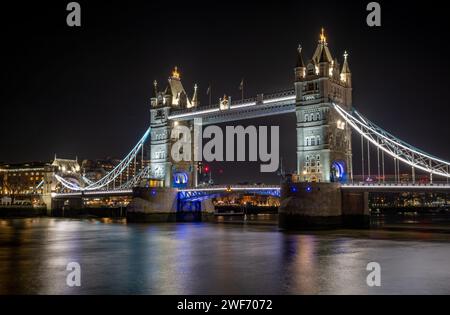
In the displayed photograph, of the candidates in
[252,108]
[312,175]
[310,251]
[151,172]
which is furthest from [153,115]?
[310,251]

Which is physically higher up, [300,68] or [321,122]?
[300,68]

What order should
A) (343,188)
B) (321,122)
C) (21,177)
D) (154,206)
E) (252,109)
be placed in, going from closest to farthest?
(343,188)
(321,122)
(252,109)
(154,206)
(21,177)

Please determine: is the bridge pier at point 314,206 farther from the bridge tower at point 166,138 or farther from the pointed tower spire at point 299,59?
the bridge tower at point 166,138

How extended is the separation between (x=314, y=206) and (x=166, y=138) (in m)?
28.9

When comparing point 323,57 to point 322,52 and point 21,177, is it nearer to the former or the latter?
point 322,52

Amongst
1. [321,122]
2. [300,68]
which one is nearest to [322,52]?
[300,68]

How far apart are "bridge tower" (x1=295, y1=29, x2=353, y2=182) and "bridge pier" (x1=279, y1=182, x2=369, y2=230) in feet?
10.2

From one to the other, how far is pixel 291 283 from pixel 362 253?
10094 millimetres

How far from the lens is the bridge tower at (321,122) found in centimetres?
4988

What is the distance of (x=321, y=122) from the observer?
50.2 m

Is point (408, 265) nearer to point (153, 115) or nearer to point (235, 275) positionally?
point (235, 275)

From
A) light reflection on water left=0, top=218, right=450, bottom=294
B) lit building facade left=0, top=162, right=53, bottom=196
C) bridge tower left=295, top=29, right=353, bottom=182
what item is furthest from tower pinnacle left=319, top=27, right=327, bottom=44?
lit building facade left=0, top=162, right=53, bottom=196

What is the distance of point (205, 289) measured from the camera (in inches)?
698

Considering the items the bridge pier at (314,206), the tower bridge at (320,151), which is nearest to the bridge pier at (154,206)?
the tower bridge at (320,151)
